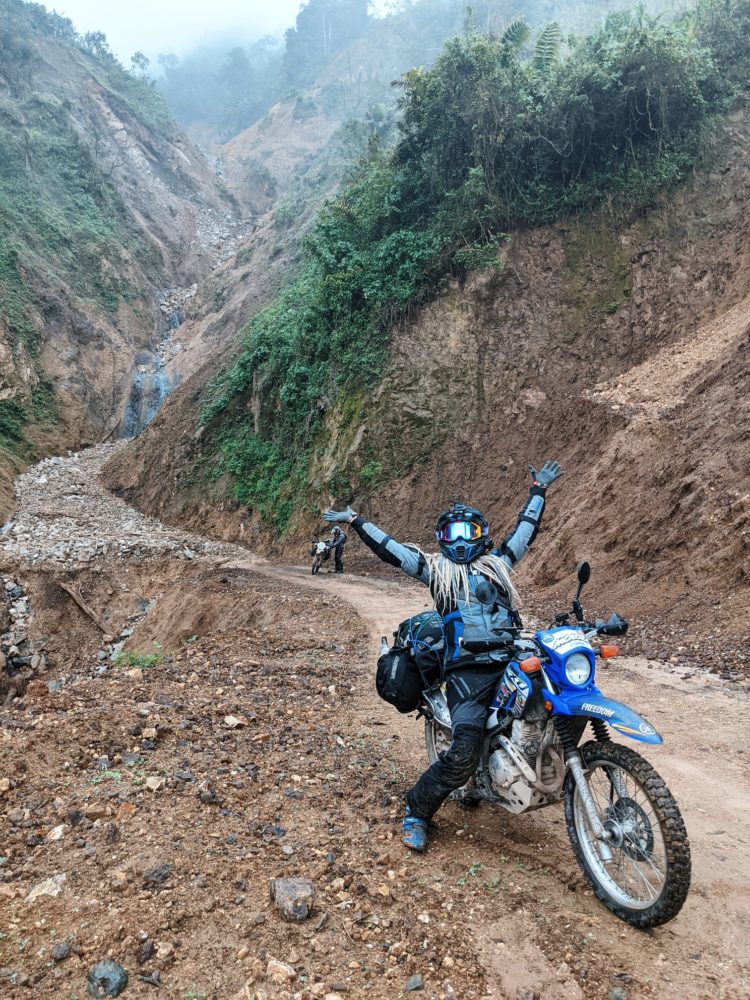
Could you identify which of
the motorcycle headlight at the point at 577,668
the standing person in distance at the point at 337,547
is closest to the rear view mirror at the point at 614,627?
the motorcycle headlight at the point at 577,668

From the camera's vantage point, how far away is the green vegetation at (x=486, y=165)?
53.6 feet

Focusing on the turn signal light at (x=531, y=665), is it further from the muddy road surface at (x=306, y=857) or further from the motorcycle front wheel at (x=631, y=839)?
the muddy road surface at (x=306, y=857)

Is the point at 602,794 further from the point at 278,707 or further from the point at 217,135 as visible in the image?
the point at 217,135

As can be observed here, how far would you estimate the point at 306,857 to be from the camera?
3410mm

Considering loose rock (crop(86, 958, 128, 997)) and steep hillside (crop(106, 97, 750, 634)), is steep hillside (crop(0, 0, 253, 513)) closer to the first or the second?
steep hillside (crop(106, 97, 750, 634))

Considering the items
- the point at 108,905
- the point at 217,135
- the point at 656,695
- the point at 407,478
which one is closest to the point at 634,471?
the point at 656,695

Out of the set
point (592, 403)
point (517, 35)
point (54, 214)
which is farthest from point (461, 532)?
point (54, 214)

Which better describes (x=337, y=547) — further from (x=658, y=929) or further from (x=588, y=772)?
(x=658, y=929)

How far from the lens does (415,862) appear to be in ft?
11.2

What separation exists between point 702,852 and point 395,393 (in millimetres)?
16384

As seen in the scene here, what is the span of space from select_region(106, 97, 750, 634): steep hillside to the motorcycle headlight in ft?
18.9

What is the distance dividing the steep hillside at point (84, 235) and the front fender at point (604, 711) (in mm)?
23455

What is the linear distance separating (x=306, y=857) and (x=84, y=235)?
4481 cm

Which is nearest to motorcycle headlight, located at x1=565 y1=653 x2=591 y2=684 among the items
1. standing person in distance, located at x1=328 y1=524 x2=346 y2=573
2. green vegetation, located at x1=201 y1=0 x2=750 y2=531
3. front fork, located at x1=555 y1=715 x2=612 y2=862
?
front fork, located at x1=555 y1=715 x2=612 y2=862
